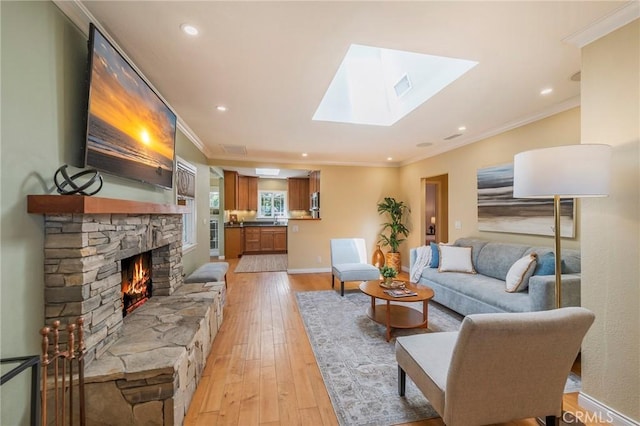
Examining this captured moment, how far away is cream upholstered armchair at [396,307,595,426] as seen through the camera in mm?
1144

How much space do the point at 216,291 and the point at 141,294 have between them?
707 millimetres

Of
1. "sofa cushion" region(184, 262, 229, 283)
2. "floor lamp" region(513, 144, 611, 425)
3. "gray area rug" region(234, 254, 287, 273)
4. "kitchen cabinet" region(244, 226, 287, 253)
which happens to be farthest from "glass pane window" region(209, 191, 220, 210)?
"floor lamp" region(513, 144, 611, 425)

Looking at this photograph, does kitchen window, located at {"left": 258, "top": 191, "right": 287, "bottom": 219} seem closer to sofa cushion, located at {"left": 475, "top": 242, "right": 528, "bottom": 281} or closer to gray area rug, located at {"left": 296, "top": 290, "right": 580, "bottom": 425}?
gray area rug, located at {"left": 296, "top": 290, "right": 580, "bottom": 425}

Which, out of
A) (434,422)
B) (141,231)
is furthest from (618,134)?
(141,231)

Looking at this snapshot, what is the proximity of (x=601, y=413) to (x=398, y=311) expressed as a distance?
169cm

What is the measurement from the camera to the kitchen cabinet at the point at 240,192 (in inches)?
283

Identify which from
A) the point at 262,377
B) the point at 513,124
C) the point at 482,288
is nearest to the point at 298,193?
the point at 513,124

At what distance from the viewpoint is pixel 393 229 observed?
5715 mm

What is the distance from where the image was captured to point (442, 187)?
6270 mm

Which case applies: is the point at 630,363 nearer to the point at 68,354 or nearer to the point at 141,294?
the point at 68,354

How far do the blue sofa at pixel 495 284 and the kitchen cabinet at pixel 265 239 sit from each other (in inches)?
193

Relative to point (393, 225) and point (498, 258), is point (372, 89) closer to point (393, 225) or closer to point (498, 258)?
point (498, 258)

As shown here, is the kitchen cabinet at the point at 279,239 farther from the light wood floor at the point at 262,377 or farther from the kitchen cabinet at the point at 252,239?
the light wood floor at the point at 262,377

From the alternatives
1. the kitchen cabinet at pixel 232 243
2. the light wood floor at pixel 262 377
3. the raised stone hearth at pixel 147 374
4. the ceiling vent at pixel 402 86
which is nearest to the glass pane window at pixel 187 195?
the light wood floor at pixel 262 377
